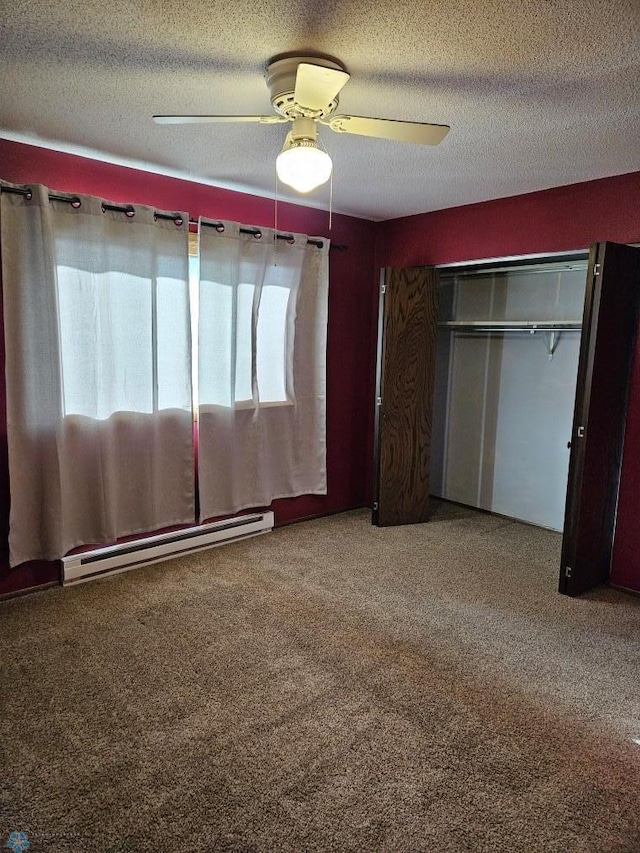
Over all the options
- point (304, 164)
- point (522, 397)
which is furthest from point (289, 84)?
point (522, 397)

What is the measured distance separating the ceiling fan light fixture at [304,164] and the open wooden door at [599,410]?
1761 millimetres

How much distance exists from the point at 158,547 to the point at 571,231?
3244mm

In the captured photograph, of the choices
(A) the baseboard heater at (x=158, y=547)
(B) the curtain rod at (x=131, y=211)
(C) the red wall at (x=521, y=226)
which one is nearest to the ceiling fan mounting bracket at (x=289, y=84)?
(B) the curtain rod at (x=131, y=211)

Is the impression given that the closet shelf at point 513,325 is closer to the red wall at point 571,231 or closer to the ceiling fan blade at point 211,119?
the red wall at point 571,231

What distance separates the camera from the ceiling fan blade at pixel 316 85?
1.79 m

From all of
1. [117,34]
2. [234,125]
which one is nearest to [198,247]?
[234,125]

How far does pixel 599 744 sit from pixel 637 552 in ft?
5.30

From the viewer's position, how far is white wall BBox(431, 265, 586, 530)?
436cm

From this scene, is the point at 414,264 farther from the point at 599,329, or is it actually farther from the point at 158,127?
the point at 158,127

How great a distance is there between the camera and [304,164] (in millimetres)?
2033

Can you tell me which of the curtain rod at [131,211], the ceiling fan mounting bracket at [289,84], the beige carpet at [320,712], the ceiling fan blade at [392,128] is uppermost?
the ceiling fan mounting bracket at [289,84]

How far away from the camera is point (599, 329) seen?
3.08 m

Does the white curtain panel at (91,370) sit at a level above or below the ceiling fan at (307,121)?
below

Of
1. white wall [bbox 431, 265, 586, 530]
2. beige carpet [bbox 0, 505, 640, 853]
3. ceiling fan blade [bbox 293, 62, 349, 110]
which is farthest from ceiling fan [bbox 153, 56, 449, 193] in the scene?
white wall [bbox 431, 265, 586, 530]
